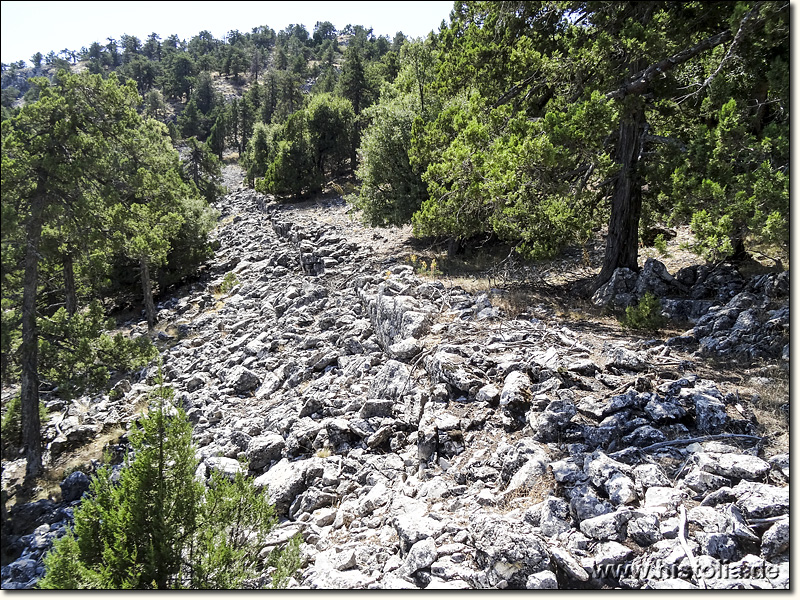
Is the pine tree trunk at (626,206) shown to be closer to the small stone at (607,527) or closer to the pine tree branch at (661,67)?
the pine tree branch at (661,67)

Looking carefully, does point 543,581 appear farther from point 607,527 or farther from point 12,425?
point 12,425

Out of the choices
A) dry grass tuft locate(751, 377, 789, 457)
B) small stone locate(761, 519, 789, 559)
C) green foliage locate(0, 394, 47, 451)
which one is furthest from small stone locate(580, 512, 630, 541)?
green foliage locate(0, 394, 47, 451)

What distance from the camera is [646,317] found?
8.26 meters

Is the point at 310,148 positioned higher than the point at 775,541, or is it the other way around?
the point at 310,148

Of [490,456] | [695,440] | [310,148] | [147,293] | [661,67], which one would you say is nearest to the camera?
[695,440]

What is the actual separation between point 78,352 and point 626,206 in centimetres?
1155

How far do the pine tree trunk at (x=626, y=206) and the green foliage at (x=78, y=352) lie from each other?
35.5 ft

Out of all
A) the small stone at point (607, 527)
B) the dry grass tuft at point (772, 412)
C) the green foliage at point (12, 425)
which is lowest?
the small stone at point (607, 527)

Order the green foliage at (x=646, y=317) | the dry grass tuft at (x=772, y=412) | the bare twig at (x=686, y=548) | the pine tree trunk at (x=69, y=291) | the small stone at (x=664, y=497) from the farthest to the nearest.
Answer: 1. the pine tree trunk at (x=69, y=291)
2. the green foliage at (x=646, y=317)
3. the dry grass tuft at (x=772, y=412)
4. the small stone at (x=664, y=497)
5. the bare twig at (x=686, y=548)

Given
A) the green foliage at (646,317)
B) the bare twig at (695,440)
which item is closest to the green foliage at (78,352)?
the bare twig at (695,440)

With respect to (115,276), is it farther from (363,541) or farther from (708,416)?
(708,416)

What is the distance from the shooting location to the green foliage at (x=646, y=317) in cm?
822

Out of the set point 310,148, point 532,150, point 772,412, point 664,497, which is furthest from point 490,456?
point 310,148

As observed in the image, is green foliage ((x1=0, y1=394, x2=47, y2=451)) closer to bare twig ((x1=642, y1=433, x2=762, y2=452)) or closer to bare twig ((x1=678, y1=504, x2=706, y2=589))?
bare twig ((x1=678, y1=504, x2=706, y2=589))
